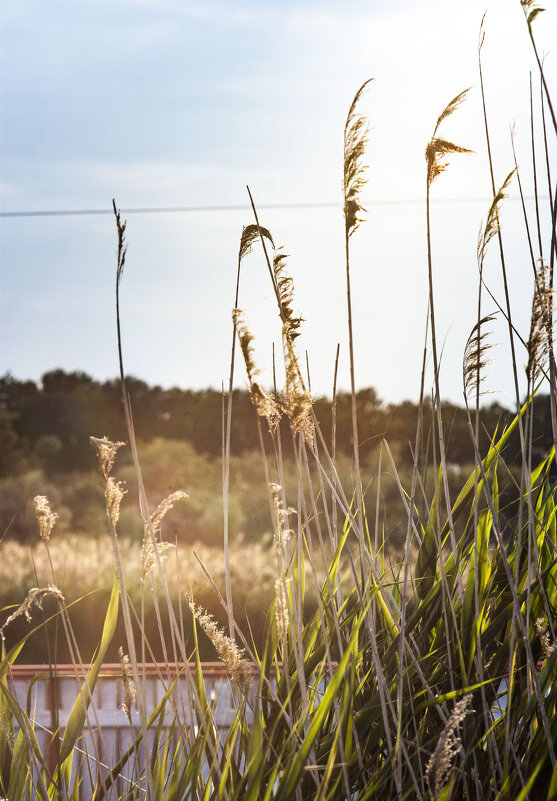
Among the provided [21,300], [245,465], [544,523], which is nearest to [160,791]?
[544,523]

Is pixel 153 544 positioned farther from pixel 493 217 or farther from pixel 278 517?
pixel 493 217

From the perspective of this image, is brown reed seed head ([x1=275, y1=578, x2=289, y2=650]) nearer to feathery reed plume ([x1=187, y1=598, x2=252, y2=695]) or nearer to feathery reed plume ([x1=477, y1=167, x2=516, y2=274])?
feathery reed plume ([x1=187, y1=598, x2=252, y2=695])

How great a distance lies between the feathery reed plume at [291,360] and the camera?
23.5 inches

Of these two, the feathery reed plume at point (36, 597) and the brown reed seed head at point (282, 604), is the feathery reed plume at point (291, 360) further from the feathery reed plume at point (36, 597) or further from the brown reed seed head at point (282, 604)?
the feathery reed plume at point (36, 597)

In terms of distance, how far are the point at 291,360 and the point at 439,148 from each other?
24 cm

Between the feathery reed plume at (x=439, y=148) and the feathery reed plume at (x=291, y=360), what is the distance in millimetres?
159

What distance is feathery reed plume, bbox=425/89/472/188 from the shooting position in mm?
636

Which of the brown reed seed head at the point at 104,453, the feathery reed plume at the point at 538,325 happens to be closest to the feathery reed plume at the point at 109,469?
the brown reed seed head at the point at 104,453

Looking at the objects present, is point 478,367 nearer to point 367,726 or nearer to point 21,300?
point 367,726

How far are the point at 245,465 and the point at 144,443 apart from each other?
0.91 m

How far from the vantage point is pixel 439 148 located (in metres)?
0.64

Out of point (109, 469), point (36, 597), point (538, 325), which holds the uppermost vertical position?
point (538, 325)

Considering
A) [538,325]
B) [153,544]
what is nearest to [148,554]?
[153,544]

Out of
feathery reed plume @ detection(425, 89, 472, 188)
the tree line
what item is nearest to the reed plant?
feathery reed plume @ detection(425, 89, 472, 188)
